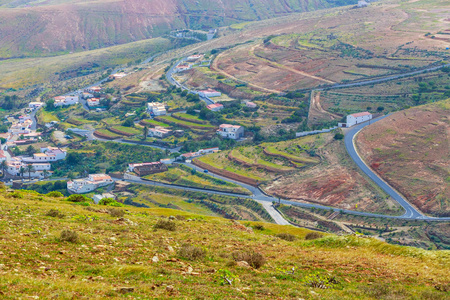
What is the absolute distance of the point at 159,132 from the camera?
90250 millimetres

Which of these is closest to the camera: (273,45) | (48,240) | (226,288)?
(226,288)

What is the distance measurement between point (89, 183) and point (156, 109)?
3316cm

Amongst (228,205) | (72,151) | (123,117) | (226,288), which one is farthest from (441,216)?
(123,117)

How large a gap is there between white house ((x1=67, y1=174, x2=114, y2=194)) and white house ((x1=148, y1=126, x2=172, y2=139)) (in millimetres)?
17368

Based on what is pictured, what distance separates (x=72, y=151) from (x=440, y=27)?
312 ft

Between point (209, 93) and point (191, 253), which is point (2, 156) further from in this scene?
point (191, 253)

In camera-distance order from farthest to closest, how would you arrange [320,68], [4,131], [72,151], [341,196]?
[320,68], [4,131], [72,151], [341,196]

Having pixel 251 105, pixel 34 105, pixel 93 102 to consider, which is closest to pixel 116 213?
pixel 251 105

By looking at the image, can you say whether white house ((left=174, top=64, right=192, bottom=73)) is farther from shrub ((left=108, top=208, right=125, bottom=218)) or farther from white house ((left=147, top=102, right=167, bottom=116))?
shrub ((left=108, top=208, right=125, bottom=218))

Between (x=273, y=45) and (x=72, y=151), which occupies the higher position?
(x=273, y=45)

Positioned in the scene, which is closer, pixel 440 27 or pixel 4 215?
pixel 4 215

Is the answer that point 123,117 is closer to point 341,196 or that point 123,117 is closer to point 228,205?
point 228,205

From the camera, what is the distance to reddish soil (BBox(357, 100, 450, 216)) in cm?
5616

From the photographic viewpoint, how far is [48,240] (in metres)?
17.1
